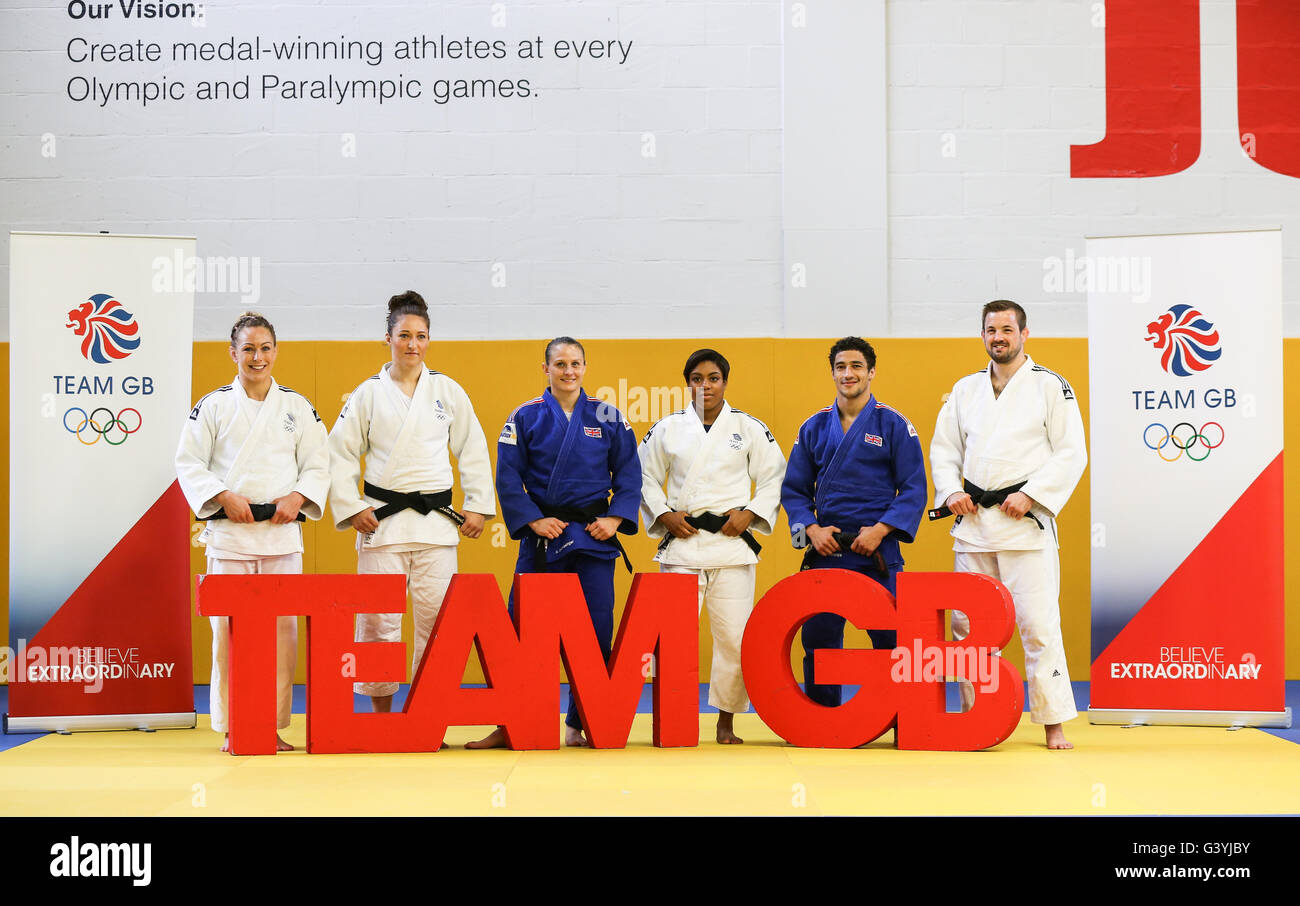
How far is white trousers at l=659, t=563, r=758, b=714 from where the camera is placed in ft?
15.3

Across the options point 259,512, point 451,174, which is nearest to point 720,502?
point 259,512

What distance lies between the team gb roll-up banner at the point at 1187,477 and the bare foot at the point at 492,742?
2.55 meters

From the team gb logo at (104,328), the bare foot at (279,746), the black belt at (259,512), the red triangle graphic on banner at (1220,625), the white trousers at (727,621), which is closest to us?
the bare foot at (279,746)

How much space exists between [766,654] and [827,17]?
385cm

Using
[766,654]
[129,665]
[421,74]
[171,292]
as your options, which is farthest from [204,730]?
[421,74]

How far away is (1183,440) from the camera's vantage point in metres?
5.11

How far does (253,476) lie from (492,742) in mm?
1384

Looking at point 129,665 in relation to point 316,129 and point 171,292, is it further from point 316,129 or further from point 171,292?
point 316,129

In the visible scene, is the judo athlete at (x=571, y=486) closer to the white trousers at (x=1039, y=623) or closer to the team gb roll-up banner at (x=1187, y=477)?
the white trousers at (x=1039, y=623)

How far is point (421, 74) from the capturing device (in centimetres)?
649

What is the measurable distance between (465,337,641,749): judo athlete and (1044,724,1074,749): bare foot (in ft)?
5.67

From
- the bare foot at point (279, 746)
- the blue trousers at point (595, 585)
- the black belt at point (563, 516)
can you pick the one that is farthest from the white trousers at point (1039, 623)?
the bare foot at point (279, 746)

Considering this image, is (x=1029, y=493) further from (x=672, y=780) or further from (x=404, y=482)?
(x=404, y=482)

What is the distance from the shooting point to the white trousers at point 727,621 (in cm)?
466
